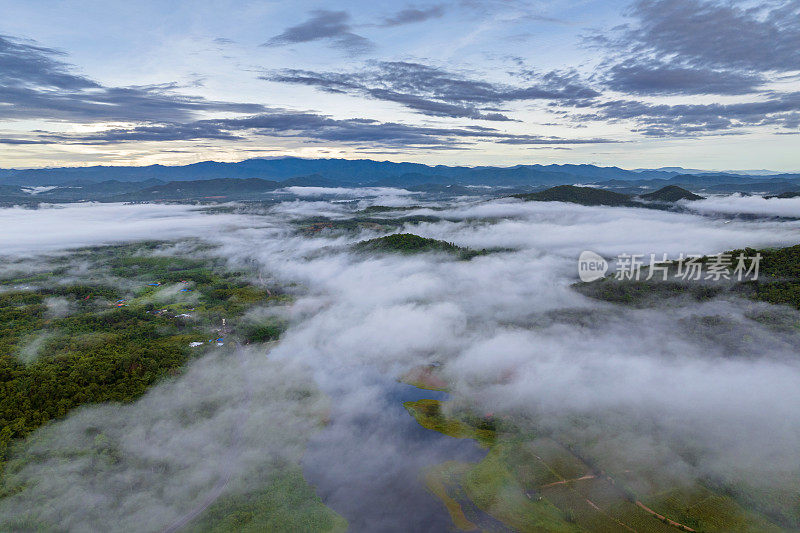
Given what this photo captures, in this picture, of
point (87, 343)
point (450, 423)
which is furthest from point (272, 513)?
point (87, 343)

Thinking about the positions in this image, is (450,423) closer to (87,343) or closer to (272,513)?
(272,513)

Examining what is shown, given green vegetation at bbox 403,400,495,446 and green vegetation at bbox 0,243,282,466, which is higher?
green vegetation at bbox 0,243,282,466

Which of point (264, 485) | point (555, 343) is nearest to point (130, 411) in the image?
point (264, 485)

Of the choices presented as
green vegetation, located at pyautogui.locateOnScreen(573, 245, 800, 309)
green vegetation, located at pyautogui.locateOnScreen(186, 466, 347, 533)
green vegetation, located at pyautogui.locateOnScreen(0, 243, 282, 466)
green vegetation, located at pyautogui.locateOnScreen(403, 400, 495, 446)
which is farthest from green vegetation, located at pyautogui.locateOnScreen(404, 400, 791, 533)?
green vegetation, located at pyautogui.locateOnScreen(0, 243, 282, 466)

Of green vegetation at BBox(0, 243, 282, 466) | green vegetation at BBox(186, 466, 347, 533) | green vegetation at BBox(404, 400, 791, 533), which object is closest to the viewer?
green vegetation at BBox(404, 400, 791, 533)

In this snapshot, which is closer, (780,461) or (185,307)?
(780,461)

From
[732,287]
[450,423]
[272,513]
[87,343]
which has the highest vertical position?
[732,287]

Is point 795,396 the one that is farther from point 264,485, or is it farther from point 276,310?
point 276,310

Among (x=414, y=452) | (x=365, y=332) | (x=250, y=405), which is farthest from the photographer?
(x=365, y=332)

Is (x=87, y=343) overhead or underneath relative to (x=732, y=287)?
underneath

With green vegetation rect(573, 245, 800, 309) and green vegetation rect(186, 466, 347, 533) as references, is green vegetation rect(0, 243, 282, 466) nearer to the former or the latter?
green vegetation rect(186, 466, 347, 533)

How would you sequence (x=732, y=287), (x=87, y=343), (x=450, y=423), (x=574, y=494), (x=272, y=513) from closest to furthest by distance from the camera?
(x=272, y=513) → (x=574, y=494) → (x=450, y=423) → (x=87, y=343) → (x=732, y=287)
